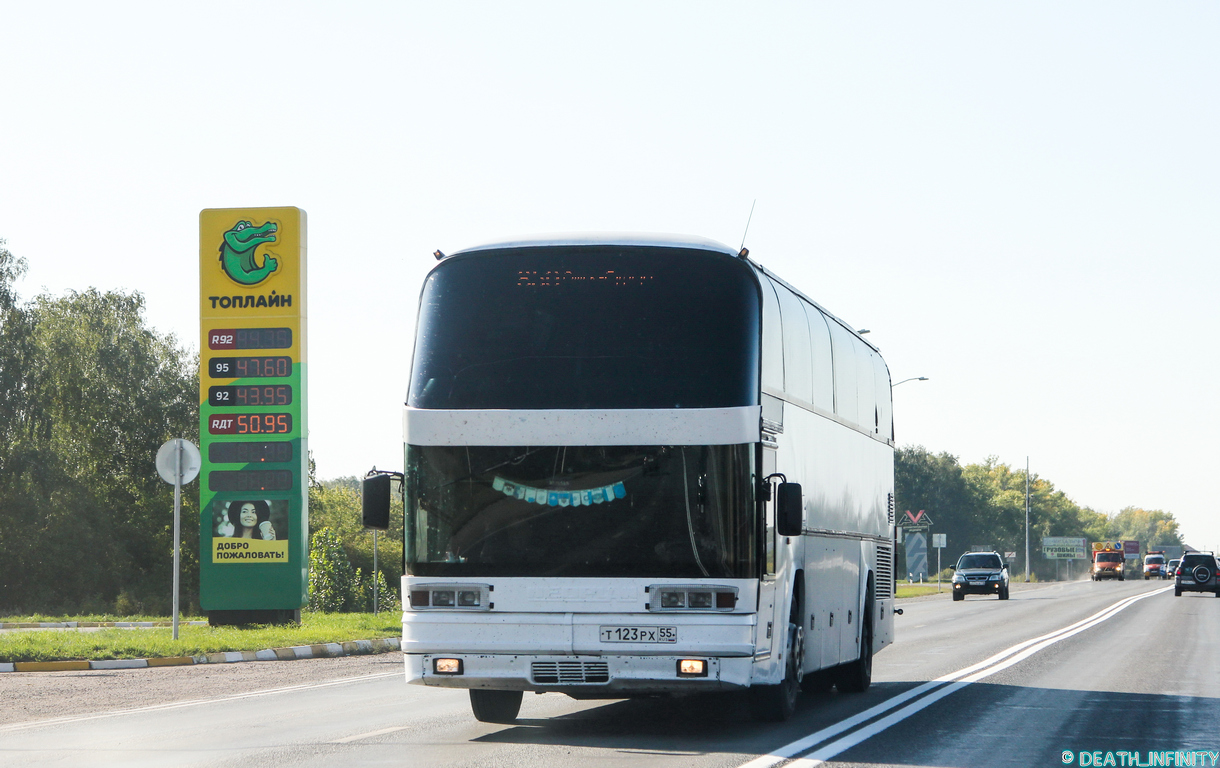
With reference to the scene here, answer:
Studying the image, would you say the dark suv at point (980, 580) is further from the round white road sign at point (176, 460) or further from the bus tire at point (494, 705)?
the bus tire at point (494, 705)

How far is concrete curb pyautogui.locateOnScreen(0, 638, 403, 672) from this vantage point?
18.9 m

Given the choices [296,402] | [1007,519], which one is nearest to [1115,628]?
[296,402]

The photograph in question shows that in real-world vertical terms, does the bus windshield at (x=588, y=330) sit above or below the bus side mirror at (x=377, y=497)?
above

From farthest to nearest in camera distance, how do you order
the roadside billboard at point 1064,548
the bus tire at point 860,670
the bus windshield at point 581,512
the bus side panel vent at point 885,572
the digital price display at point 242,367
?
the roadside billboard at point 1064,548
the digital price display at point 242,367
the bus side panel vent at point 885,572
the bus tire at point 860,670
the bus windshield at point 581,512

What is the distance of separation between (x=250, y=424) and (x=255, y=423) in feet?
0.30

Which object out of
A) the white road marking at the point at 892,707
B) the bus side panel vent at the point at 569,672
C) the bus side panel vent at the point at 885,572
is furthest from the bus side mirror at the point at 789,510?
the bus side panel vent at the point at 885,572

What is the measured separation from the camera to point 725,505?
412 inches

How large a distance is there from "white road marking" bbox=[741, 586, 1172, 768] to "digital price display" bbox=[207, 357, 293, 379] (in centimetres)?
1293

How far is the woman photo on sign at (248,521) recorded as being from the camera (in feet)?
85.3

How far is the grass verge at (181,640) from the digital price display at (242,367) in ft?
14.1

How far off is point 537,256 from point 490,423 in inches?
53.2

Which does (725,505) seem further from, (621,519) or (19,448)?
(19,448)

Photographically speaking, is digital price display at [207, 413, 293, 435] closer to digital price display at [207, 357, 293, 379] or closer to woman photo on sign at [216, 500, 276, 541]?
digital price display at [207, 357, 293, 379]

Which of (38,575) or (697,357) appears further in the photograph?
(38,575)
